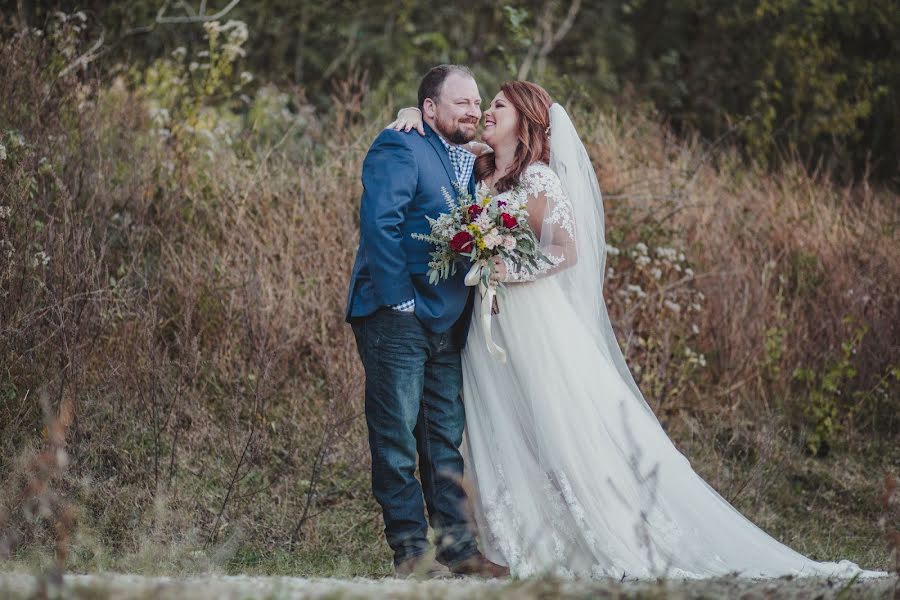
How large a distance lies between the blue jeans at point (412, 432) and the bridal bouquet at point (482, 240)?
0.88 ft

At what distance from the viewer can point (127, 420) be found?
658cm

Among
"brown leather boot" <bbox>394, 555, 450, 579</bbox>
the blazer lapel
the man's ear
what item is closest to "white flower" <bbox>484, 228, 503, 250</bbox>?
the blazer lapel

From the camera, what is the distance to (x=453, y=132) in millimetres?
5000

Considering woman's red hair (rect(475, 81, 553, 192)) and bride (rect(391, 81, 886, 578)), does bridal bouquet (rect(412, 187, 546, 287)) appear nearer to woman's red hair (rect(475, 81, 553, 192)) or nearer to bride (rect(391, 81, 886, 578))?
bride (rect(391, 81, 886, 578))

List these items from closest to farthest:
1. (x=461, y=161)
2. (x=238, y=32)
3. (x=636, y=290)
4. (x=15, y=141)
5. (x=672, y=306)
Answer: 1. (x=461, y=161)
2. (x=15, y=141)
3. (x=672, y=306)
4. (x=636, y=290)
5. (x=238, y=32)

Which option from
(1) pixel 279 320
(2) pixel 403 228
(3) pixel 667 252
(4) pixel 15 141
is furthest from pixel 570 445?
(4) pixel 15 141

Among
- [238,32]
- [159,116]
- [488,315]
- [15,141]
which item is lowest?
[488,315]

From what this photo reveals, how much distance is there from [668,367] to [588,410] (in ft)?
11.2

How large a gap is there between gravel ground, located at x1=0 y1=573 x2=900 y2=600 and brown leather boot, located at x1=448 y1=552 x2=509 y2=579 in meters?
0.65

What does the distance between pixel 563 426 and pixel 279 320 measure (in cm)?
306

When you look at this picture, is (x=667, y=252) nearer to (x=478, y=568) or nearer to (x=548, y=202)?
(x=548, y=202)

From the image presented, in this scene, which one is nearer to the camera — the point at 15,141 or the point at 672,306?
the point at 15,141

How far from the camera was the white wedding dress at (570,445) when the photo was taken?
486 cm

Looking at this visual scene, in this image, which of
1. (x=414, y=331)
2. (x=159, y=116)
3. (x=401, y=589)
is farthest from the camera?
(x=159, y=116)
